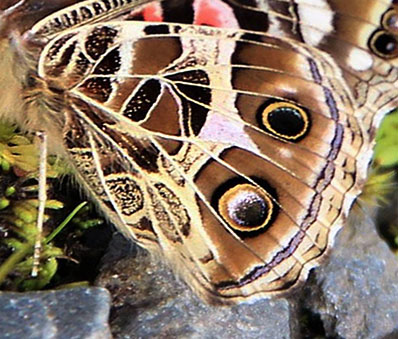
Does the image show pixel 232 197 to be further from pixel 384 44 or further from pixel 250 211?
pixel 384 44

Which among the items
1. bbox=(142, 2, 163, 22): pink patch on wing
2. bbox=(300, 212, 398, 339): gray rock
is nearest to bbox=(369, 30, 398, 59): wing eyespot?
bbox=(142, 2, 163, 22): pink patch on wing

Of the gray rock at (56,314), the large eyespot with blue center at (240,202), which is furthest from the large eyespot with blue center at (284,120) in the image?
the gray rock at (56,314)

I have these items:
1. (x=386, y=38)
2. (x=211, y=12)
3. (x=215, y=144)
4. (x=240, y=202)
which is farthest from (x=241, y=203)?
(x=386, y=38)

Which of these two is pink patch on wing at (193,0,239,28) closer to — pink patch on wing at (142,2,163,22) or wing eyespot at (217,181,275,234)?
pink patch on wing at (142,2,163,22)

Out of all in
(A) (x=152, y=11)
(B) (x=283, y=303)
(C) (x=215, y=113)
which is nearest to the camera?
(A) (x=152, y=11)

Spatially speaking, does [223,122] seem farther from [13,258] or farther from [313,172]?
[13,258]

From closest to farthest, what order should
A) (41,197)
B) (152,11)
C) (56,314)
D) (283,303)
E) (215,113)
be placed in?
(56,314) < (152,11) < (215,113) < (41,197) < (283,303)
